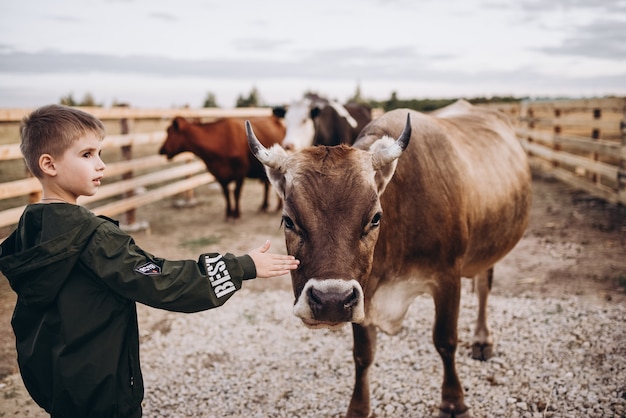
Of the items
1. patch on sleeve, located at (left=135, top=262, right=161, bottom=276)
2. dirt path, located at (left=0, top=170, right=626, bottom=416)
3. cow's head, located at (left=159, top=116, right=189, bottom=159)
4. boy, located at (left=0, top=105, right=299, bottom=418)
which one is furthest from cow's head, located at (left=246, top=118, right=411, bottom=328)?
cow's head, located at (left=159, top=116, right=189, bottom=159)

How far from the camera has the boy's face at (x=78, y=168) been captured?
83.1 inches

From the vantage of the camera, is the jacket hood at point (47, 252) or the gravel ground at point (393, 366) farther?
the gravel ground at point (393, 366)

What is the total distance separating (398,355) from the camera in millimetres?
4289

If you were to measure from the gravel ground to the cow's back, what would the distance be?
84 centimetres

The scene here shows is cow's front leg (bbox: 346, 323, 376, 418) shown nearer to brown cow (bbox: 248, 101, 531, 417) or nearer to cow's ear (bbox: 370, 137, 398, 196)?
brown cow (bbox: 248, 101, 531, 417)

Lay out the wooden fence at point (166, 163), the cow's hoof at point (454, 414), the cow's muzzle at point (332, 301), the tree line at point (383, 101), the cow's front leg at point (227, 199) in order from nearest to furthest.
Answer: the cow's muzzle at point (332, 301)
the cow's hoof at point (454, 414)
the wooden fence at point (166, 163)
the cow's front leg at point (227, 199)
the tree line at point (383, 101)

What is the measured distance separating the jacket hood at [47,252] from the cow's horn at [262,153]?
91 centimetres

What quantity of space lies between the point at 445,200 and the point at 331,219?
3.52 feet

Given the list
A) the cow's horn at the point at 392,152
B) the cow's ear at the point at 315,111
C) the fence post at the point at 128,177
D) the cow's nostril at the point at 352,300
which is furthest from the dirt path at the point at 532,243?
the cow's horn at the point at 392,152

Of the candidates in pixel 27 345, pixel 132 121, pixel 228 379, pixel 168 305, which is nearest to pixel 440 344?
pixel 228 379

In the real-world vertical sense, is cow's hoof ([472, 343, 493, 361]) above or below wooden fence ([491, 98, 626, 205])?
below

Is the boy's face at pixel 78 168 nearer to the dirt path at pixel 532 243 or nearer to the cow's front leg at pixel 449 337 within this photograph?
the cow's front leg at pixel 449 337

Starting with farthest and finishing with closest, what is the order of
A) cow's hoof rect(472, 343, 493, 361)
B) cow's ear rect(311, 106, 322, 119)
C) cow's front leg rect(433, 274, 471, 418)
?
cow's ear rect(311, 106, 322, 119), cow's hoof rect(472, 343, 493, 361), cow's front leg rect(433, 274, 471, 418)

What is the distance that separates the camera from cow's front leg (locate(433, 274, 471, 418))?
3.30 m
